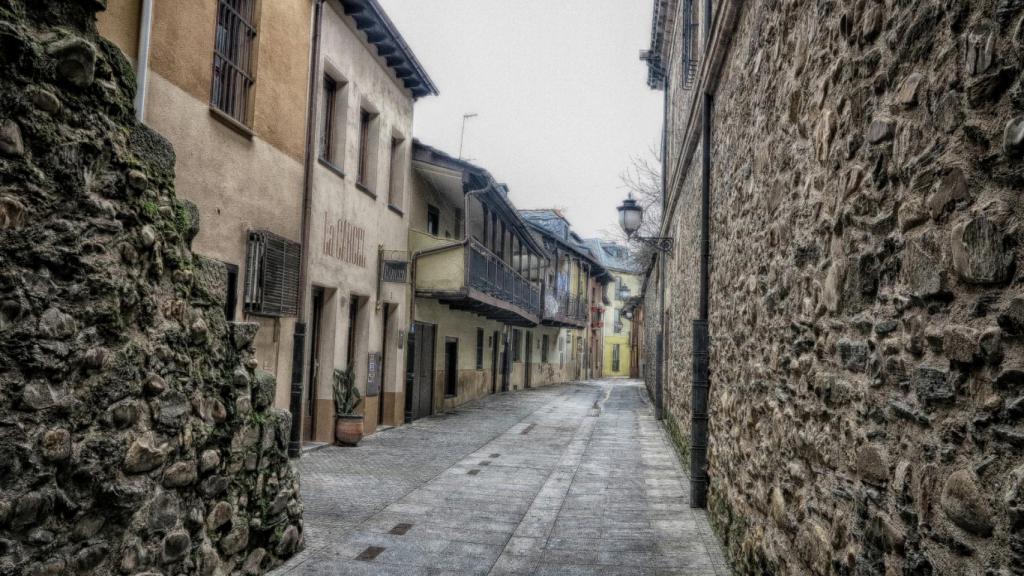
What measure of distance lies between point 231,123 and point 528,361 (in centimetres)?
2132

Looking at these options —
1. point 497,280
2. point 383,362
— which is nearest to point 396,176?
point 383,362

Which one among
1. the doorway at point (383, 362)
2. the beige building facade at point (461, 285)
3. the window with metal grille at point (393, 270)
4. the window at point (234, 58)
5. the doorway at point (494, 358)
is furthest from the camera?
the doorway at point (494, 358)

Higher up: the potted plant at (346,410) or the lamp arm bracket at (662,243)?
the lamp arm bracket at (662,243)

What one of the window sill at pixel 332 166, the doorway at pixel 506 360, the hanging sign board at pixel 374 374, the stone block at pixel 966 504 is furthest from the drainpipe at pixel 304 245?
the doorway at pixel 506 360

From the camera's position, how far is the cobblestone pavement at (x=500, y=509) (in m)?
5.11

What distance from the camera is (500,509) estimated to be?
6793 mm

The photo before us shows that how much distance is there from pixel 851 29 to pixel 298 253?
8.09 meters

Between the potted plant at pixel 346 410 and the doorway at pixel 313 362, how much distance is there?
0.35m

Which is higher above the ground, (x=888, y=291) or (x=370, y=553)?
(x=888, y=291)

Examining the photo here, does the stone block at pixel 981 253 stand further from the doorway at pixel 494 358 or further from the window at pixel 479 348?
the doorway at pixel 494 358

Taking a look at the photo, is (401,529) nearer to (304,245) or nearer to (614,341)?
(304,245)

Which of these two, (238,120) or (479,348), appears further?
(479,348)

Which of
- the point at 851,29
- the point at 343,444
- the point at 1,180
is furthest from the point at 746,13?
the point at 343,444

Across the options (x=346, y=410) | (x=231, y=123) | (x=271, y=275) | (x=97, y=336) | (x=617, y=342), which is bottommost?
(x=346, y=410)
